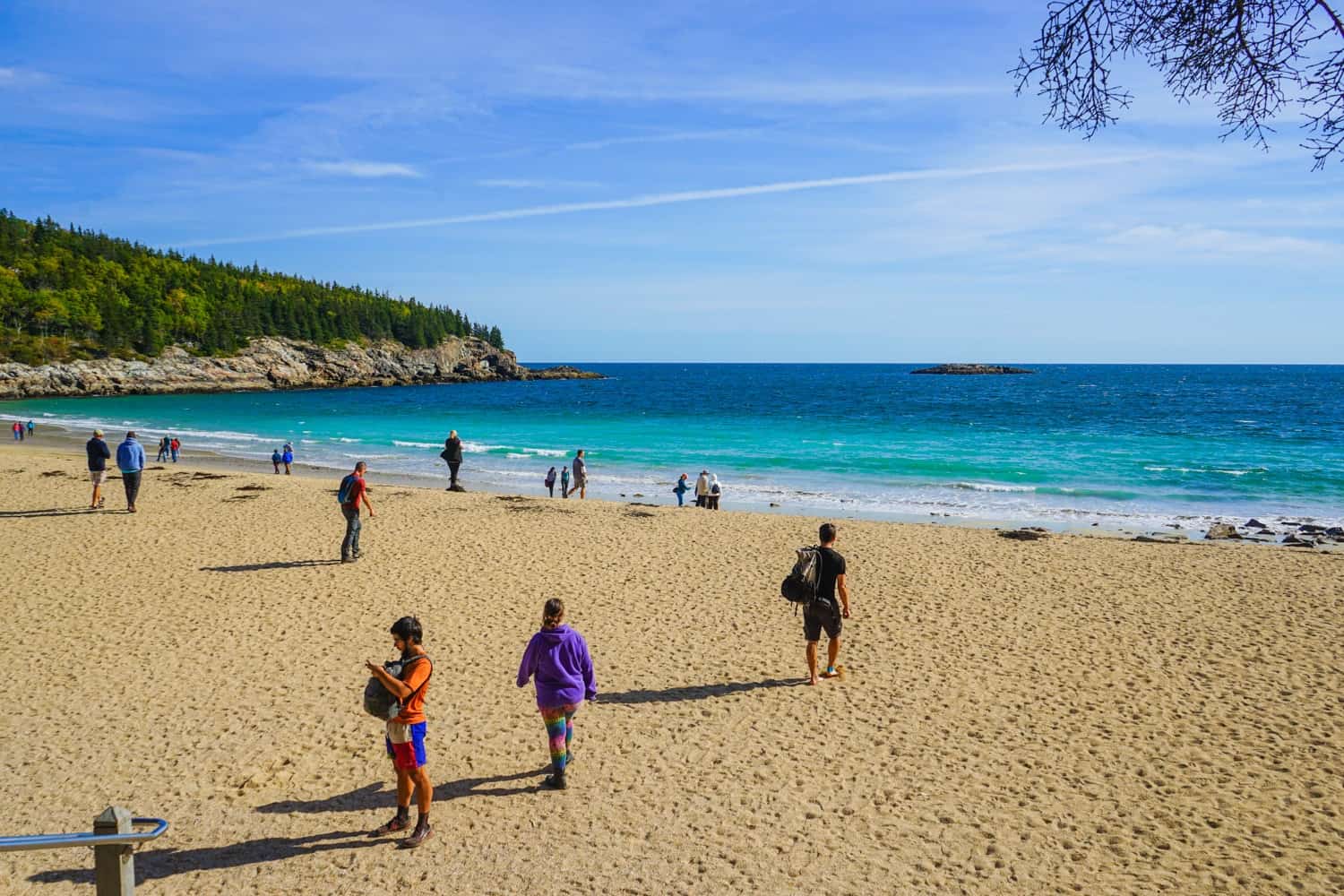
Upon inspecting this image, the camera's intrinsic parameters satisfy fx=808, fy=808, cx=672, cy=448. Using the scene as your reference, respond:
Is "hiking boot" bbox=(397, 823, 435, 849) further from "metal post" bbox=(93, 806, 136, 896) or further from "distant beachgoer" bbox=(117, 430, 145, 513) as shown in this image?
"distant beachgoer" bbox=(117, 430, 145, 513)

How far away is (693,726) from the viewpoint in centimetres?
796

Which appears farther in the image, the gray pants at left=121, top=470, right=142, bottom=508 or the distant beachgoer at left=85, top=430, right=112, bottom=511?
the gray pants at left=121, top=470, right=142, bottom=508

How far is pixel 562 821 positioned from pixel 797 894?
1870 millimetres

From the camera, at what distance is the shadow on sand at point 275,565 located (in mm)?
13727

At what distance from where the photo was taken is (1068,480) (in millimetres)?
30859

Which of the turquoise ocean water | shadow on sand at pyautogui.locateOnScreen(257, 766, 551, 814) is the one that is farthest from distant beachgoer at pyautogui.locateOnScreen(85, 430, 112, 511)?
shadow on sand at pyautogui.locateOnScreen(257, 766, 551, 814)

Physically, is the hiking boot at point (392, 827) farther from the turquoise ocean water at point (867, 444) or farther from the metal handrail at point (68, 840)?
the turquoise ocean water at point (867, 444)

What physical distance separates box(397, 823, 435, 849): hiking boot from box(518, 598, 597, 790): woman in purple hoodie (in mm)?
1131

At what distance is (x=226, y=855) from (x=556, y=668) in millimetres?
2610

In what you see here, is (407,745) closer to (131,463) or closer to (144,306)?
(131,463)

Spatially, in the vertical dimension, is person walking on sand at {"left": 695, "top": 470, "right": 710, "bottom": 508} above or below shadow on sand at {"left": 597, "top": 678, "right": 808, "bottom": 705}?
above

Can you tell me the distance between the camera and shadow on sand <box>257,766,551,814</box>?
637cm

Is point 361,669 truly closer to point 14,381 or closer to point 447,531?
point 447,531

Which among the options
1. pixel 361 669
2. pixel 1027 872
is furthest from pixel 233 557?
pixel 1027 872
